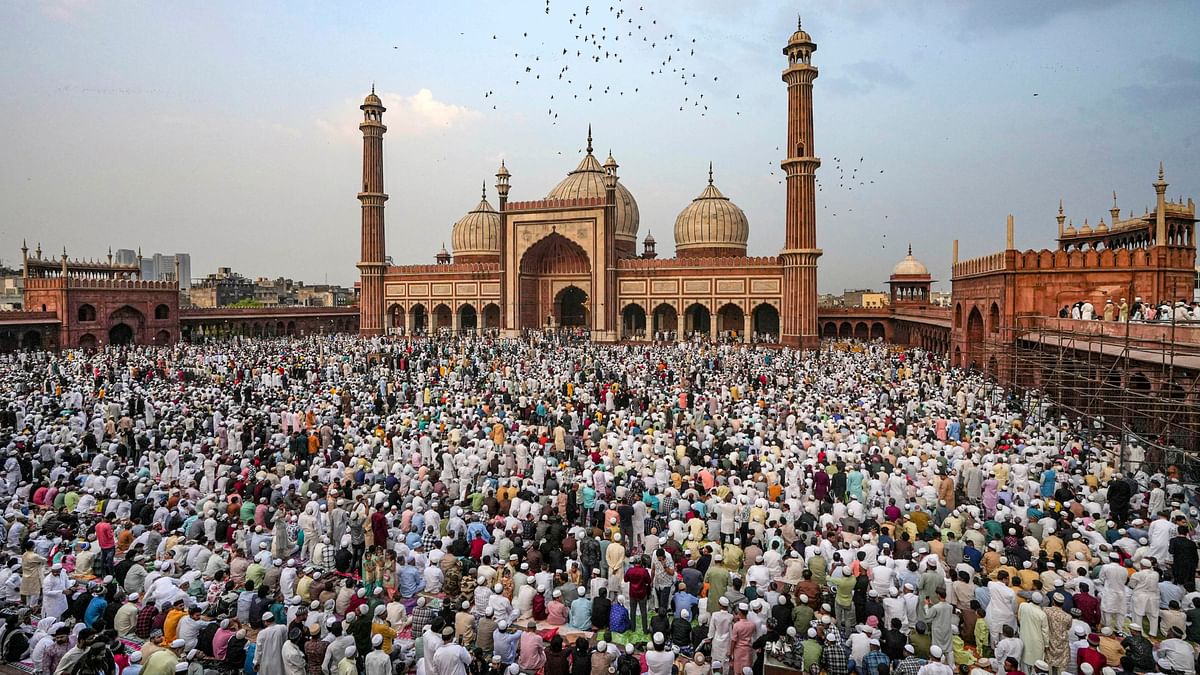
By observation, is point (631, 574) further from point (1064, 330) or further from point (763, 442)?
point (1064, 330)

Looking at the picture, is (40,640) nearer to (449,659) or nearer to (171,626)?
(171,626)

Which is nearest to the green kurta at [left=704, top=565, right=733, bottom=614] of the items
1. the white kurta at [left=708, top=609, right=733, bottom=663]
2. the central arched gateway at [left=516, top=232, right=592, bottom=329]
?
the white kurta at [left=708, top=609, right=733, bottom=663]

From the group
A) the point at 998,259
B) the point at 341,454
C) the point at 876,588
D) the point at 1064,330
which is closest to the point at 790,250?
the point at 998,259

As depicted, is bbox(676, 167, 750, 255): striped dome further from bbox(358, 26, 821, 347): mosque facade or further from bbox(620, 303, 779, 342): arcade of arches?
bbox(620, 303, 779, 342): arcade of arches

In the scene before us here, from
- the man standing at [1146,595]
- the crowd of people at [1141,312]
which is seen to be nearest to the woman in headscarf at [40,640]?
the man standing at [1146,595]

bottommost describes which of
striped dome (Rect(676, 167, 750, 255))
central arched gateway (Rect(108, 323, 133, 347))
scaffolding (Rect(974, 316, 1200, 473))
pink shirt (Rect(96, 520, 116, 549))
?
pink shirt (Rect(96, 520, 116, 549))

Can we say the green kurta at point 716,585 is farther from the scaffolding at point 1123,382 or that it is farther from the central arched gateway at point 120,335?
the central arched gateway at point 120,335
